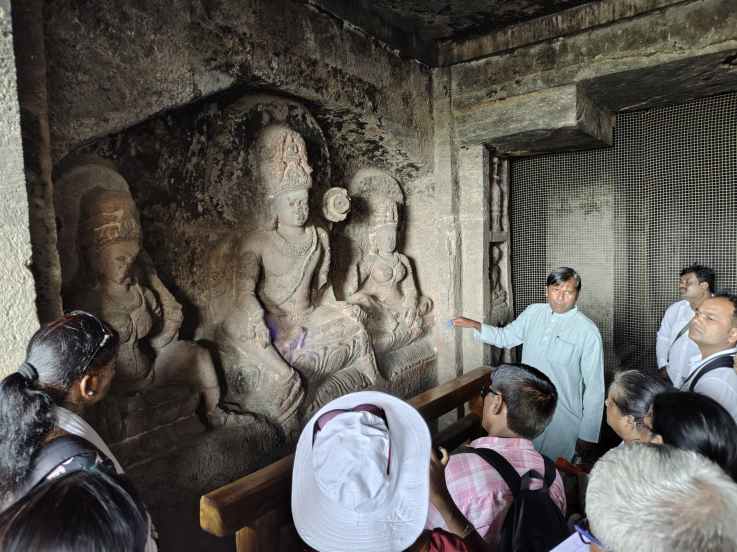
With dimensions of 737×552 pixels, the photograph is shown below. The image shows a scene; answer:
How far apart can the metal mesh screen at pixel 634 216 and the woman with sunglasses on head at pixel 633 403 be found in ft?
9.12

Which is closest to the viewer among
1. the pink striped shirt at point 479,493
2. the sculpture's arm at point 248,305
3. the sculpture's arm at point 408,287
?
the pink striped shirt at point 479,493

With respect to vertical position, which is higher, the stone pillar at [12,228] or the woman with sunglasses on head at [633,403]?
the stone pillar at [12,228]

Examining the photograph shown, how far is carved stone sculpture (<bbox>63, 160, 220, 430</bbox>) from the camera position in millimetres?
2221

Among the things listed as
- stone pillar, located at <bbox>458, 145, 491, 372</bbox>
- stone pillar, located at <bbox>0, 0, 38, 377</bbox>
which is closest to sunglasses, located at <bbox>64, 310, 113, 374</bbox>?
stone pillar, located at <bbox>0, 0, 38, 377</bbox>

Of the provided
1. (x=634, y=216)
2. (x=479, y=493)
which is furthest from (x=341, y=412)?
(x=634, y=216)

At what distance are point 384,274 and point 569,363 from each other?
6.04ft

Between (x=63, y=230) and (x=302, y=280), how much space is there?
1599mm

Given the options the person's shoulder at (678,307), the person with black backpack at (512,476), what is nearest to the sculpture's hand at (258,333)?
the person with black backpack at (512,476)

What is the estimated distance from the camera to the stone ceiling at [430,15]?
347cm

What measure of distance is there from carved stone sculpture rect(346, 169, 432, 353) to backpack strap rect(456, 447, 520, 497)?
2.59 metres

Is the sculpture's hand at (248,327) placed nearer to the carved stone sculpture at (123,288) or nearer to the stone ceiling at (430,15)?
the carved stone sculpture at (123,288)

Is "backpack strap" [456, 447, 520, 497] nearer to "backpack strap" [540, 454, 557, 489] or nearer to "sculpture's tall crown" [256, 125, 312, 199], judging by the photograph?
"backpack strap" [540, 454, 557, 489]

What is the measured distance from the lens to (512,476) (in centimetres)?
147

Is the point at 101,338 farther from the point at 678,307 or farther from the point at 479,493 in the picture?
the point at 678,307
